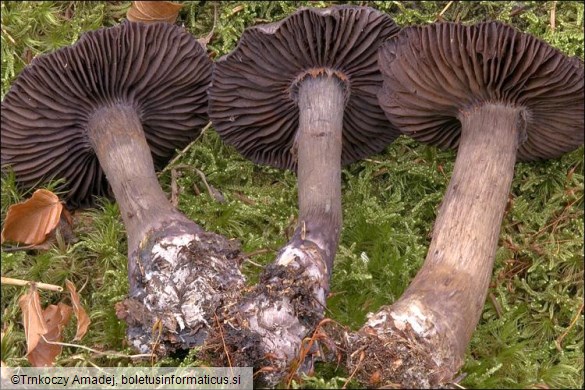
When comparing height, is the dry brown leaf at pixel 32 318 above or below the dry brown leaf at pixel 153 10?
below

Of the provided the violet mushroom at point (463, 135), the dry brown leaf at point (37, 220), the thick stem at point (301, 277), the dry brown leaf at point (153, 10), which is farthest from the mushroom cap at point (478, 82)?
the dry brown leaf at point (37, 220)

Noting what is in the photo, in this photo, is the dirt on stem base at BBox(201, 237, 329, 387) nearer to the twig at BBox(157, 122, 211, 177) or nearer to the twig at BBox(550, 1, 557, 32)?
the twig at BBox(157, 122, 211, 177)

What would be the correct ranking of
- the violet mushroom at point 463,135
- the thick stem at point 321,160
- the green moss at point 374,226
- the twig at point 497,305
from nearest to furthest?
1. the violet mushroom at point 463,135
2. the thick stem at point 321,160
3. the green moss at point 374,226
4. the twig at point 497,305

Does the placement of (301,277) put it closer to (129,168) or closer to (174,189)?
(129,168)

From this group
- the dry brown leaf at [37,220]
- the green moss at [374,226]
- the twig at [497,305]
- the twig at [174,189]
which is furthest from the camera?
the twig at [174,189]

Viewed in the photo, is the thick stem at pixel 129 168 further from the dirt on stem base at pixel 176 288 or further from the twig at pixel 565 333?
the twig at pixel 565 333

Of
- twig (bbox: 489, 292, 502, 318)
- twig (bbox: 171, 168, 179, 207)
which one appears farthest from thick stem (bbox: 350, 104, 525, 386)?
twig (bbox: 171, 168, 179, 207)

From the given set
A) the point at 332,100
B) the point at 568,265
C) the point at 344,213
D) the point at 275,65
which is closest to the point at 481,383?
the point at 568,265

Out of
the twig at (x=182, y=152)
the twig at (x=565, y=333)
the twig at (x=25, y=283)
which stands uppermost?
the twig at (x=182, y=152)
